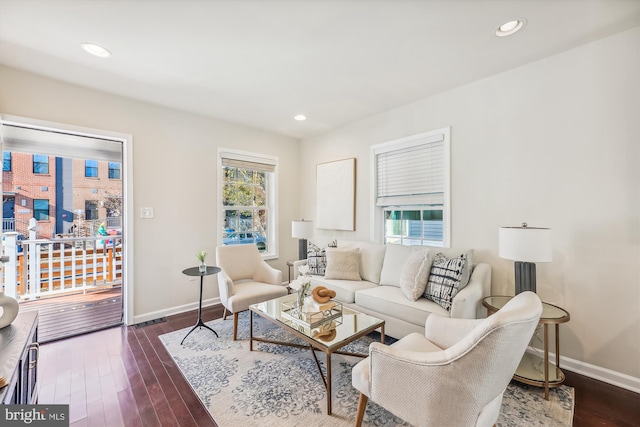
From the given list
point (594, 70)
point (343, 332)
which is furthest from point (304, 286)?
point (594, 70)

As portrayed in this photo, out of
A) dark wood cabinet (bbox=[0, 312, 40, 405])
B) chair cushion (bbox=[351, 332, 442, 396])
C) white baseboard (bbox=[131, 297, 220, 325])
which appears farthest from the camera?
white baseboard (bbox=[131, 297, 220, 325])

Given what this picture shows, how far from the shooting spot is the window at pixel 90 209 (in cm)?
396

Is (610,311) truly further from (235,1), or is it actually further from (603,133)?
(235,1)

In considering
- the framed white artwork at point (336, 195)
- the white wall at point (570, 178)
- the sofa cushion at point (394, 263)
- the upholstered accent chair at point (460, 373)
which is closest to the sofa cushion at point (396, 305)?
the sofa cushion at point (394, 263)

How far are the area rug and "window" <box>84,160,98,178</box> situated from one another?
278cm

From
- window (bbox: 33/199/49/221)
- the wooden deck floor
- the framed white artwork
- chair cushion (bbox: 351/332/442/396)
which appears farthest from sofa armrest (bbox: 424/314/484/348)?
window (bbox: 33/199/49/221)

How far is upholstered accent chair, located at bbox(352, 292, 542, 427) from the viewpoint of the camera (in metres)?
1.13

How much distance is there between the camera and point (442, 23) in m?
1.90

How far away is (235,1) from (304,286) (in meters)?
2.07

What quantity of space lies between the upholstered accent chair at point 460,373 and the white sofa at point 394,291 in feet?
3.24

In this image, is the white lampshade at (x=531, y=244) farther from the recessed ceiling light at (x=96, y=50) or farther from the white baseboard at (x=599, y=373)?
the recessed ceiling light at (x=96, y=50)

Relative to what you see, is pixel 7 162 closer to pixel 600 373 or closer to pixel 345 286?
pixel 345 286

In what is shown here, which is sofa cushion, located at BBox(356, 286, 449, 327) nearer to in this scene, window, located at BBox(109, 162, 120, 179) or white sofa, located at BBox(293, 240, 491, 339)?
white sofa, located at BBox(293, 240, 491, 339)

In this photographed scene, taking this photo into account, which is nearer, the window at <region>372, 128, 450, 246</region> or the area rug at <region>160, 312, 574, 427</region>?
the area rug at <region>160, 312, 574, 427</region>
